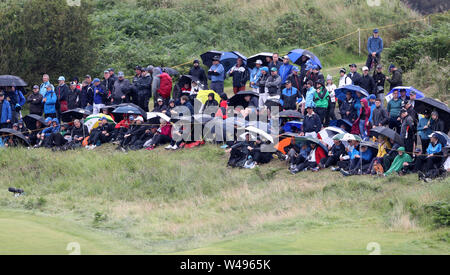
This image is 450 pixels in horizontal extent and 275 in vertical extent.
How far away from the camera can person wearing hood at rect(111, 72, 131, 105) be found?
28328 mm

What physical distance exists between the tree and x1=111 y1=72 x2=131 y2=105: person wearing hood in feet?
21.3

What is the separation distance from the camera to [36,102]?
94.8ft

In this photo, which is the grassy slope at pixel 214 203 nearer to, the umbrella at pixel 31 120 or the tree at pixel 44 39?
the umbrella at pixel 31 120

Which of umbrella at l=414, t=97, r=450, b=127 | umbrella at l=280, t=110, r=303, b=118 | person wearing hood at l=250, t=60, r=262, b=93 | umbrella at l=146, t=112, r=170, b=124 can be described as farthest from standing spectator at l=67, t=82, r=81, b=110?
umbrella at l=414, t=97, r=450, b=127

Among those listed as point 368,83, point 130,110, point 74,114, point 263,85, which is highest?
point 368,83

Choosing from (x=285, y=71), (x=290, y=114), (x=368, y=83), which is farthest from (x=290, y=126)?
(x=368, y=83)

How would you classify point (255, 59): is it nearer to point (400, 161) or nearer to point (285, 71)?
point (285, 71)

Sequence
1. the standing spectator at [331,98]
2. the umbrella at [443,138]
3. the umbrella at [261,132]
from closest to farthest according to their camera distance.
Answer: the umbrella at [443,138] < the umbrella at [261,132] < the standing spectator at [331,98]

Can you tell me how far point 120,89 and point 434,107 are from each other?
12487 millimetres

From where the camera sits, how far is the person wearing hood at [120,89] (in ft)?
92.9

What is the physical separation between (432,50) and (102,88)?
15.4m

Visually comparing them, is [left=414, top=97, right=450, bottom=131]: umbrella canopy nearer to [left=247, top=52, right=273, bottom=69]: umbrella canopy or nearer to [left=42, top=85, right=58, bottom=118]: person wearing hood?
[left=247, top=52, right=273, bottom=69]: umbrella canopy

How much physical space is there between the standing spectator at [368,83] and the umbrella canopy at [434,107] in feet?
12.0

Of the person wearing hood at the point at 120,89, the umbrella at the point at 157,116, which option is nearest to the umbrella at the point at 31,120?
the person wearing hood at the point at 120,89
